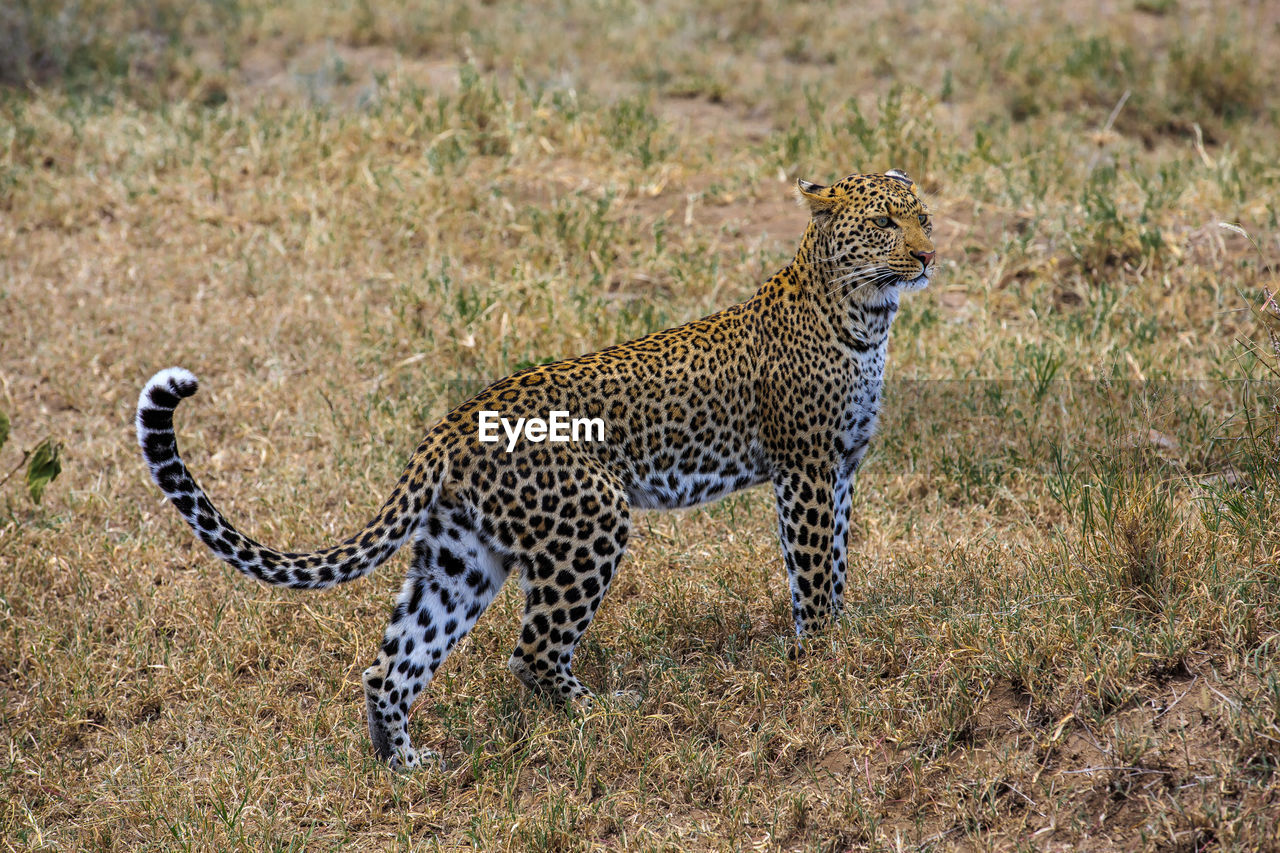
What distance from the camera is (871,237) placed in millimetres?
5621

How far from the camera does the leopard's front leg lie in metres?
5.59

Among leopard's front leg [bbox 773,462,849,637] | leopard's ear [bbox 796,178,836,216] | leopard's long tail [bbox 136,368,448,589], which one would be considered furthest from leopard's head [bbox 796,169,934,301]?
leopard's long tail [bbox 136,368,448,589]

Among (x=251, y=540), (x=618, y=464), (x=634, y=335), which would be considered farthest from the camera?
(x=634, y=335)

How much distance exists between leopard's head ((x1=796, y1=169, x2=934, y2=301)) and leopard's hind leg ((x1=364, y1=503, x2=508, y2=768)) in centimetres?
195

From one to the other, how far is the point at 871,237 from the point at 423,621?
8.14ft

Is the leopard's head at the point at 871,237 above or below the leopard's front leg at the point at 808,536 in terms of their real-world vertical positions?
above

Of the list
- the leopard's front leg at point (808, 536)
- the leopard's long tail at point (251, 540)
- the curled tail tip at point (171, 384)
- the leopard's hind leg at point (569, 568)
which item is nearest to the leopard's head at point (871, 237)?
the leopard's front leg at point (808, 536)

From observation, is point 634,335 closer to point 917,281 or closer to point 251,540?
point 917,281

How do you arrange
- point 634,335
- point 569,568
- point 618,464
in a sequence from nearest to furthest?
point 569,568
point 618,464
point 634,335

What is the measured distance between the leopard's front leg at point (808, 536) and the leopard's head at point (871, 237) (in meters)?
0.83

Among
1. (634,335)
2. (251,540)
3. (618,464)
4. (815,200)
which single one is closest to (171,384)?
Answer: (251,540)

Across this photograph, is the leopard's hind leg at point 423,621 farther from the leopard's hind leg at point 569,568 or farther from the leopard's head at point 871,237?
the leopard's head at point 871,237

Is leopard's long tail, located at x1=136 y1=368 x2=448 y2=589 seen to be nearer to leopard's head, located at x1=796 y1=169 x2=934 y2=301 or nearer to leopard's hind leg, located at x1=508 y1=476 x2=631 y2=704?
leopard's hind leg, located at x1=508 y1=476 x2=631 y2=704

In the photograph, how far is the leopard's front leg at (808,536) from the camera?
Result: 559 cm
